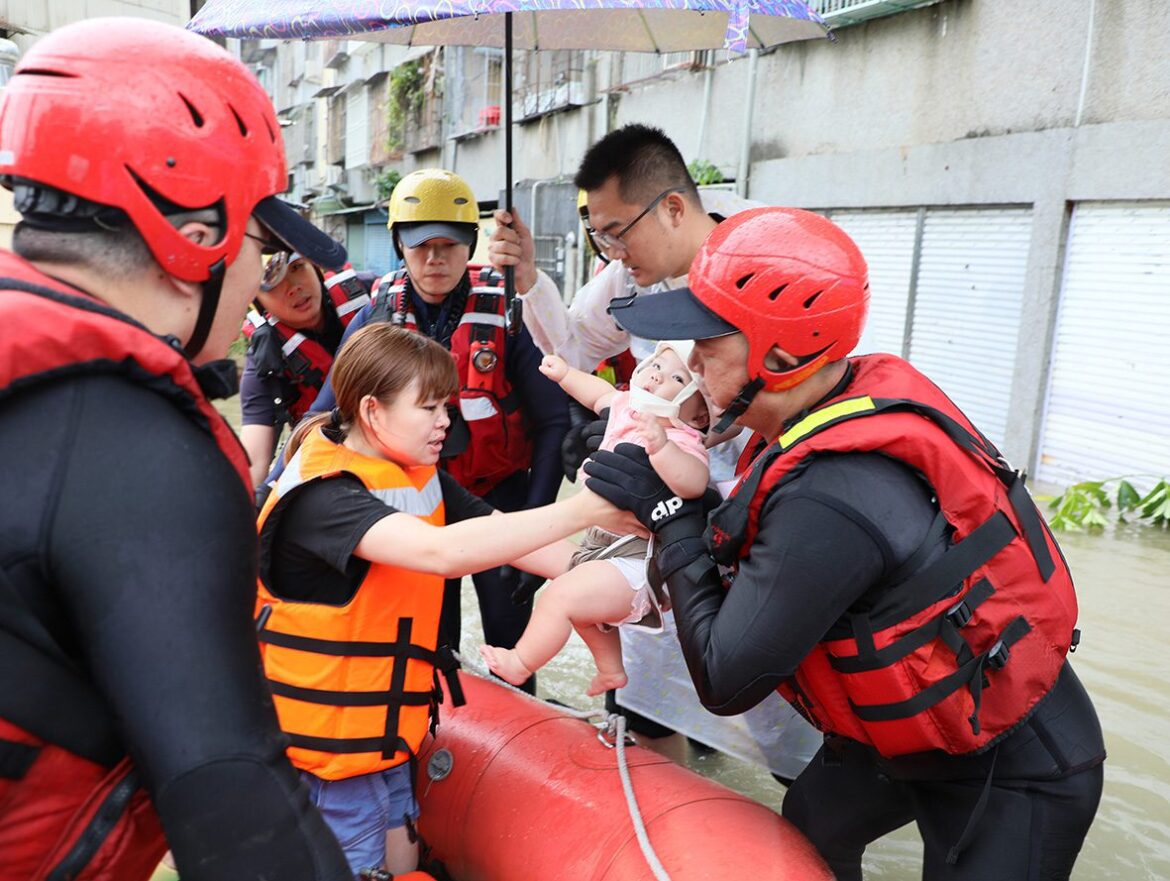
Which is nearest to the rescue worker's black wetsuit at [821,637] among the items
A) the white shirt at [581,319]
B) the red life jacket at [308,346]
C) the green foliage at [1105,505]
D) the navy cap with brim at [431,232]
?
the white shirt at [581,319]

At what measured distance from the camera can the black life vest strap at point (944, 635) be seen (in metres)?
1.78

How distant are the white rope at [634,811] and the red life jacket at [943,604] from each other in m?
0.55

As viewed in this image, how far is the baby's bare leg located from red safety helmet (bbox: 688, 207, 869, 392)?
2.92 feet

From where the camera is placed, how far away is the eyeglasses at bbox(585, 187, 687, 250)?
301cm

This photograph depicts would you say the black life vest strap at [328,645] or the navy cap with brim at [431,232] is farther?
the navy cap with brim at [431,232]

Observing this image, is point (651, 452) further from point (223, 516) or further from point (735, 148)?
point (735, 148)

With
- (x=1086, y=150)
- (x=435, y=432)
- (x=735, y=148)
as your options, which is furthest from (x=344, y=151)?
(x=435, y=432)

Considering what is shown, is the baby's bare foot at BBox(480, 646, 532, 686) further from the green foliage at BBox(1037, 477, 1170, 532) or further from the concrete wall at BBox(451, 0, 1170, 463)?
the concrete wall at BBox(451, 0, 1170, 463)

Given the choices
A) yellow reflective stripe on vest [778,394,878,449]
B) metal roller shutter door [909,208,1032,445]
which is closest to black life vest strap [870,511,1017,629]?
yellow reflective stripe on vest [778,394,878,449]

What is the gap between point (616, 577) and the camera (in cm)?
260

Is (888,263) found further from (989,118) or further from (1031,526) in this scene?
(1031,526)

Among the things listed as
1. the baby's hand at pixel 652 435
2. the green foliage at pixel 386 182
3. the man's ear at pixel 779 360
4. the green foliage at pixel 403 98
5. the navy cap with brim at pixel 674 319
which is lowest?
the baby's hand at pixel 652 435

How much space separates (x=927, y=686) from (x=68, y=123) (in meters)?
1.67

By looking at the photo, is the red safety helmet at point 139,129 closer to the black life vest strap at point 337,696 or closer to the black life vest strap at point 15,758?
the black life vest strap at point 15,758
